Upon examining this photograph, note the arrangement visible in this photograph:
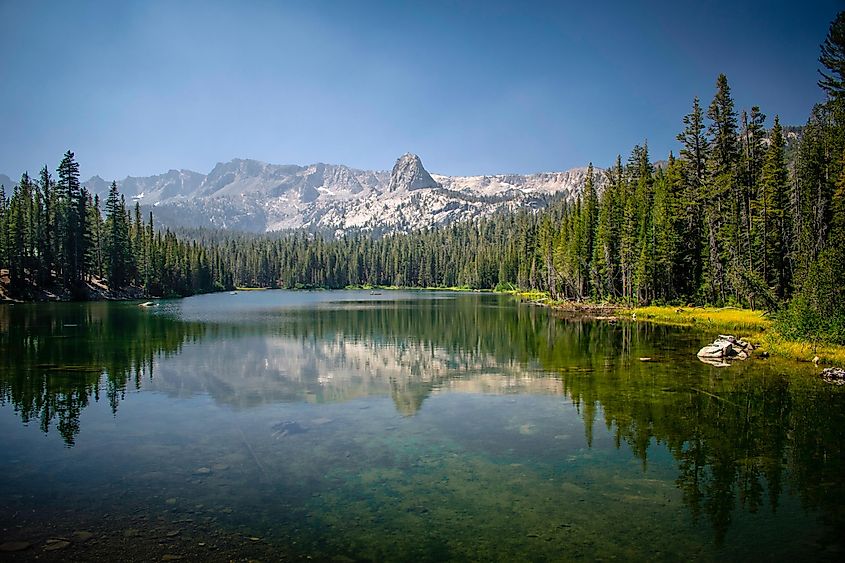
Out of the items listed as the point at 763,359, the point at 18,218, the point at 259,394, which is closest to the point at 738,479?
the point at 259,394

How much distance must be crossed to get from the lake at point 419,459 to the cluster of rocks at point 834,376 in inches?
23.9

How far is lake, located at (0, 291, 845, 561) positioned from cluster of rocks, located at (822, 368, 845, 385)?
23.9 inches

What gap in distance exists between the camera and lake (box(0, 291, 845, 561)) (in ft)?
38.0

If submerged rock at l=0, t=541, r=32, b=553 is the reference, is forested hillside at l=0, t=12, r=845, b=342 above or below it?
above

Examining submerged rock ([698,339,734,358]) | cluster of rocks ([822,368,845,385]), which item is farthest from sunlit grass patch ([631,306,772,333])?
cluster of rocks ([822,368,845,385])

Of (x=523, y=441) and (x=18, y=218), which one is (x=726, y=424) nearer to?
(x=523, y=441)

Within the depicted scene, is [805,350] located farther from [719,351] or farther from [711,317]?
[711,317]

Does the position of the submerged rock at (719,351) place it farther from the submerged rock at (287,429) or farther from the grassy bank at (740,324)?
the submerged rock at (287,429)

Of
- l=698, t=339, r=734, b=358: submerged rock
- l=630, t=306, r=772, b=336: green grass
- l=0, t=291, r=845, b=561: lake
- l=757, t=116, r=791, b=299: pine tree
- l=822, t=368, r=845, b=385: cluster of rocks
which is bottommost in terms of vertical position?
l=0, t=291, r=845, b=561: lake

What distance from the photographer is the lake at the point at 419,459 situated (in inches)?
456

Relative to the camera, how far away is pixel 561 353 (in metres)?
39.3

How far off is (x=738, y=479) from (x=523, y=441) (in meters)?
6.28

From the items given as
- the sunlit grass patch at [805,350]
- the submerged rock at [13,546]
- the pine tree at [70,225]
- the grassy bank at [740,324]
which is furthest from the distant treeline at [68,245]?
the sunlit grass patch at [805,350]

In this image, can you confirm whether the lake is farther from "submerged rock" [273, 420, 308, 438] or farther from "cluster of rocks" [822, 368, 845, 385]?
"cluster of rocks" [822, 368, 845, 385]
